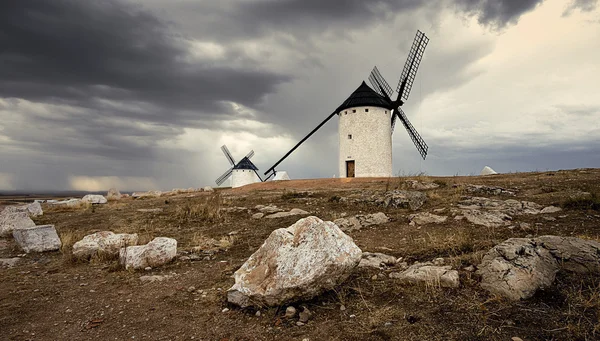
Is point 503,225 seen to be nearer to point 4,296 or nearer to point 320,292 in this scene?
point 320,292

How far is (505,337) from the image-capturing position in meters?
3.06

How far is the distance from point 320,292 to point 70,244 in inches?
316

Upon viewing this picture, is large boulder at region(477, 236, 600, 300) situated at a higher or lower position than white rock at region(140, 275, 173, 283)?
higher

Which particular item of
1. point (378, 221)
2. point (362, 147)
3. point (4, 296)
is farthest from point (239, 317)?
point (362, 147)

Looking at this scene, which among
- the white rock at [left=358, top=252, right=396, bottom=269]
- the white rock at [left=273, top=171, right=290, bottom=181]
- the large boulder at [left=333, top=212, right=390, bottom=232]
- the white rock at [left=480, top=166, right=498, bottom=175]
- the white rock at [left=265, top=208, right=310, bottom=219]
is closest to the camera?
the white rock at [left=358, top=252, right=396, bottom=269]

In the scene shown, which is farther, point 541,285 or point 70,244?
point 70,244

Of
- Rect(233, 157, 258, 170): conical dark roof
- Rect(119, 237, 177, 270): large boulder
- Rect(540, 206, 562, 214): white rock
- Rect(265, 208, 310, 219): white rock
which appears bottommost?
Rect(119, 237, 177, 270): large boulder

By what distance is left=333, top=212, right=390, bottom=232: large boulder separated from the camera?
8.71 m

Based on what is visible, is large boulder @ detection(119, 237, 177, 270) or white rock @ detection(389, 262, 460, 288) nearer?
white rock @ detection(389, 262, 460, 288)

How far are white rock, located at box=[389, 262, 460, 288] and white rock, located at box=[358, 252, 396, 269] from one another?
1.49 feet

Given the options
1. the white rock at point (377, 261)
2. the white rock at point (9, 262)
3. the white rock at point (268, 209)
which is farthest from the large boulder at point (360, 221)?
the white rock at point (9, 262)

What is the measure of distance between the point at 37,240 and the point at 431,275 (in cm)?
964

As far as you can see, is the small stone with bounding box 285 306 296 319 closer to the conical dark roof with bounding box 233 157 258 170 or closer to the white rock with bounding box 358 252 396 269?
the white rock with bounding box 358 252 396 269

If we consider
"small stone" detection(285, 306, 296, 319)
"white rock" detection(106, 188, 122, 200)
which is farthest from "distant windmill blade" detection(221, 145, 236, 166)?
"small stone" detection(285, 306, 296, 319)
